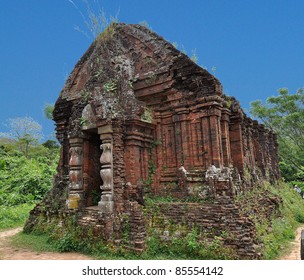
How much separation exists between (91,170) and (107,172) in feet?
5.07

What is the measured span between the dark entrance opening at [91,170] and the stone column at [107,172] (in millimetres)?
1160

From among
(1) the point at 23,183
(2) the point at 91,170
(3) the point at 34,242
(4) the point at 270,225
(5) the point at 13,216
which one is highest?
(1) the point at 23,183

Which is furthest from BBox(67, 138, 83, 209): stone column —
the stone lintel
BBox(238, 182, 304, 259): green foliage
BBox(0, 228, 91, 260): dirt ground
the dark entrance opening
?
BBox(238, 182, 304, 259): green foliage

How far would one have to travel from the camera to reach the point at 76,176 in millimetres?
8656

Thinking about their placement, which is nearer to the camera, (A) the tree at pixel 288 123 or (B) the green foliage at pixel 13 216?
(B) the green foliage at pixel 13 216

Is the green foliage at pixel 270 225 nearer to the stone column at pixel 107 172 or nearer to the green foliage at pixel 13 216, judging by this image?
the stone column at pixel 107 172

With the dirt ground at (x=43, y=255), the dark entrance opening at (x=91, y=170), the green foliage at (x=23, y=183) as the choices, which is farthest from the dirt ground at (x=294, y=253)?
the green foliage at (x=23, y=183)

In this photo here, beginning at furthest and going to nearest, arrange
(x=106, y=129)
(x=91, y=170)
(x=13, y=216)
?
(x=13, y=216) < (x=91, y=170) < (x=106, y=129)

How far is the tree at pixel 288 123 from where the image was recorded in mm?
22594

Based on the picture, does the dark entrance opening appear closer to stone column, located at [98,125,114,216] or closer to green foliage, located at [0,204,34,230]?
stone column, located at [98,125,114,216]

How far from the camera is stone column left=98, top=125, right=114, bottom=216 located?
7.45 m

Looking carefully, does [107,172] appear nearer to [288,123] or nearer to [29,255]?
[29,255]

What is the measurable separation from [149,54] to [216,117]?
293 centimetres

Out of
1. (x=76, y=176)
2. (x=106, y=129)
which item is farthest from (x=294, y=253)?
(x=76, y=176)
